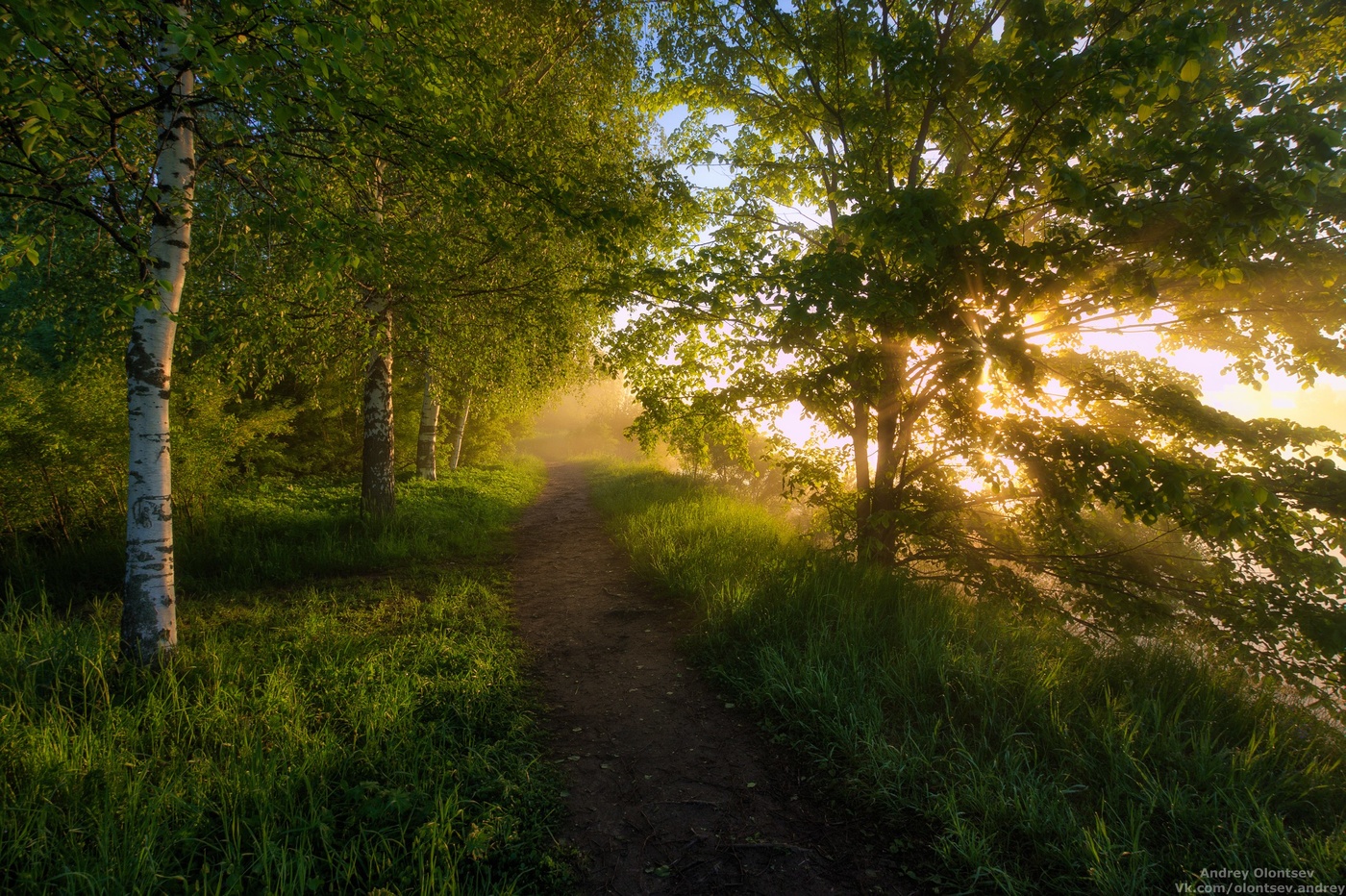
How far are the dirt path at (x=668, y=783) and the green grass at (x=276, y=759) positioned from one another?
0.29 metres

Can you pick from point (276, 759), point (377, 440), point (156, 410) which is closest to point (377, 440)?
point (377, 440)

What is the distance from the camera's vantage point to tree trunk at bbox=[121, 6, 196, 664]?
4.06m

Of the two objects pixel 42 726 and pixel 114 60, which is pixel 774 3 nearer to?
pixel 114 60

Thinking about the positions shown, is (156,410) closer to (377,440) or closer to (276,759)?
(276,759)

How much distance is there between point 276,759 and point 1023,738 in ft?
15.5

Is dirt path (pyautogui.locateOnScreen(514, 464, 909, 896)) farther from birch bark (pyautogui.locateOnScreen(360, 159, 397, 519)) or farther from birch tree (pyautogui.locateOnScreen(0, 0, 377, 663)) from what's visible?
birch bark (pyautogui.locateOnScreen(360, 159, 397, 519))

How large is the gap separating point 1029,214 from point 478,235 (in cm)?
810

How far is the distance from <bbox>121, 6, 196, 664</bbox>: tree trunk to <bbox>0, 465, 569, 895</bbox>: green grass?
273 millimetres

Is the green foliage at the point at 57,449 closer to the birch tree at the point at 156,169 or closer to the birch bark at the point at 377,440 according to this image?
the birch bark at the point at 377,440

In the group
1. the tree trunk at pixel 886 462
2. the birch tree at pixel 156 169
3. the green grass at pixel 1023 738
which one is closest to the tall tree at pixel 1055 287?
the tree trunk at pixel 886 462

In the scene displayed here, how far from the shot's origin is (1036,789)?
3037 millimetres

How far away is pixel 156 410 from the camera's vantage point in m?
4.10

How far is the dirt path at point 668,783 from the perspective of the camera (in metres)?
2.81

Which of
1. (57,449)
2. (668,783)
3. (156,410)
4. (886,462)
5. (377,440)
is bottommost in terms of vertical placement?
(668,783)
